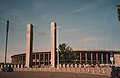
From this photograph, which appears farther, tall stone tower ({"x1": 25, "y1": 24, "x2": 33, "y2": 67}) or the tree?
the tree

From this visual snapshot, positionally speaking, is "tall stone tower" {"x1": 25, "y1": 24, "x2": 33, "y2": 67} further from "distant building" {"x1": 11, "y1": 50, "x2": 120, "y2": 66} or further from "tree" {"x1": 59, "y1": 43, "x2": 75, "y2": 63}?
"distant building" {"x1": 11, "y1": 50, "x2": 120, "y2": 66}

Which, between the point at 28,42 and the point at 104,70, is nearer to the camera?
the point at 104,70

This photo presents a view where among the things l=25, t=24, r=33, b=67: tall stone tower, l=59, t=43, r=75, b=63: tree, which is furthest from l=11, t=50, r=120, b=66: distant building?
l=25, t=24, r=33, b=67: tall stone tower

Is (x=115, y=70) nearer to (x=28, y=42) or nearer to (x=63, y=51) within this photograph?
(x=28, y=42)

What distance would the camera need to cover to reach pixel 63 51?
97500 millimetres

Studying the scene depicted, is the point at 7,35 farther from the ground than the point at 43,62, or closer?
farther from the ground

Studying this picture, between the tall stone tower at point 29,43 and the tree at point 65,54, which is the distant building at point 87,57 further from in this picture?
the tall stone tower at point 29,43

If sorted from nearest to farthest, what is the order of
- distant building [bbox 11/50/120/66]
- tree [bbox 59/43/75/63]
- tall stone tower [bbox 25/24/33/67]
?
1. tall stone tower [bbox 25/24/33/67]
2. tree [bbox 59/43/75/63]
3. distant building [bbox 11/50/120/66]

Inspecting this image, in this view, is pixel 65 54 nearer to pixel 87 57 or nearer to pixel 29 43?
pixel 87 57

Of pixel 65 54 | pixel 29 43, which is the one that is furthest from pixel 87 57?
pixel 29 43

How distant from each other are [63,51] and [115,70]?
262 ft

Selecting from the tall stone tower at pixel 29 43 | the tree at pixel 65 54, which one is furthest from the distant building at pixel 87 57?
the tall stone tower at pixel 29 43

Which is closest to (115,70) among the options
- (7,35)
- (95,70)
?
(95,70)

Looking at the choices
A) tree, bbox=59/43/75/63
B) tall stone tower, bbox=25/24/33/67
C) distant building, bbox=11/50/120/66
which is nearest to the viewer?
tall stone tower, bbox=25/24/33/67
